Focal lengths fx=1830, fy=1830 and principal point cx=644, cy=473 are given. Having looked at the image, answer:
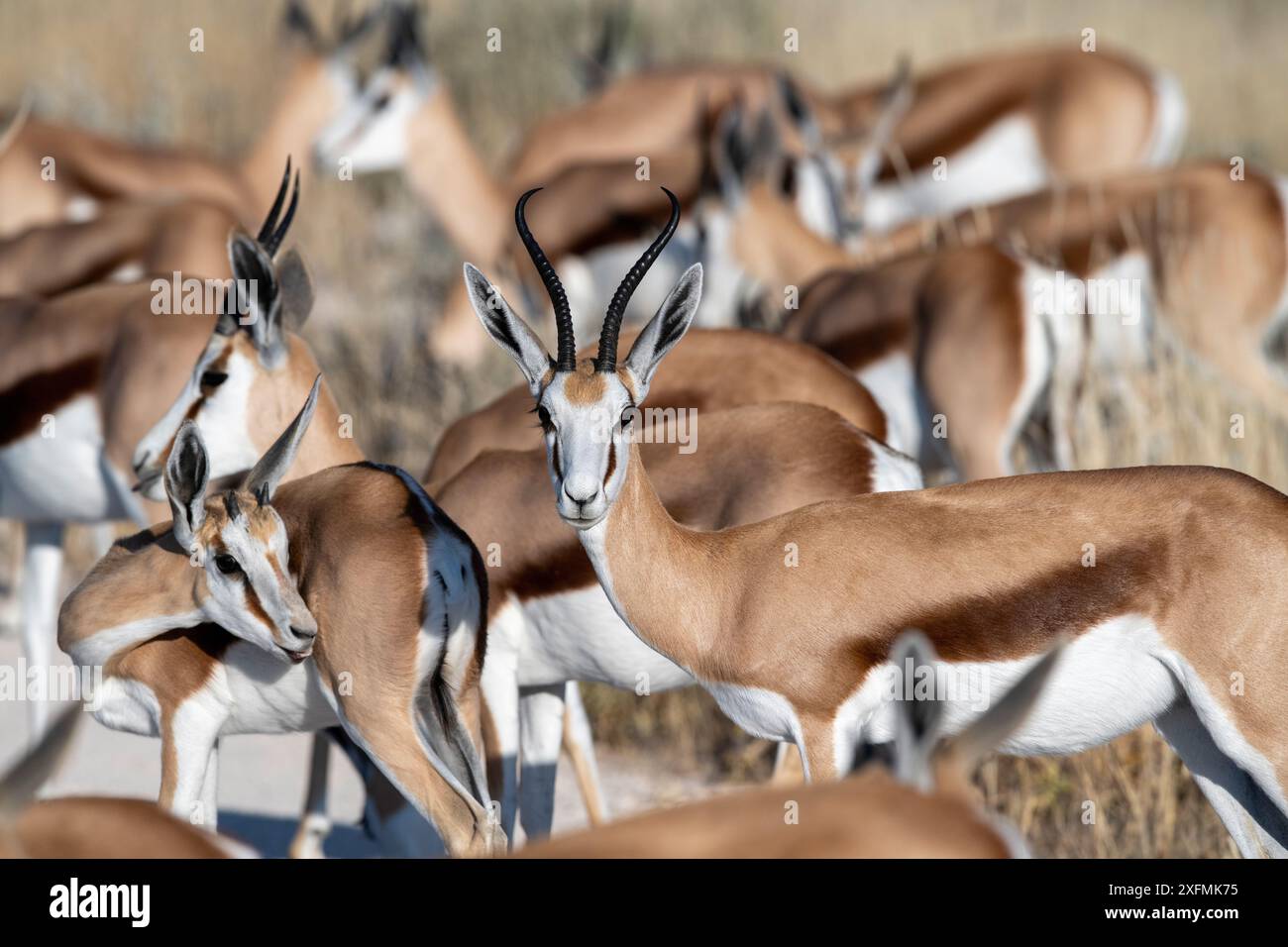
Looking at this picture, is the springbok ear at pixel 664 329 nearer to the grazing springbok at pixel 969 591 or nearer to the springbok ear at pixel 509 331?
the grazing springbok at pixel 969 591

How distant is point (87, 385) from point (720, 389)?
2.14 meters

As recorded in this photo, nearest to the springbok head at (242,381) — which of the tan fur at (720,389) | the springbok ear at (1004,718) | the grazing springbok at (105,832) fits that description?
the tan fur at (720,389)

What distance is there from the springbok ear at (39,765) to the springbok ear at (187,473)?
175 cm

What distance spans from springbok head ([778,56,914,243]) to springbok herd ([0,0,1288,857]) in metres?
2.56

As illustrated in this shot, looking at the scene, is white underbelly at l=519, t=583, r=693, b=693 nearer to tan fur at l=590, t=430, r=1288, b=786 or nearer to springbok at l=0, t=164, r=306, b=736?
tan fur at l=590, t=430, r=1288, b=786

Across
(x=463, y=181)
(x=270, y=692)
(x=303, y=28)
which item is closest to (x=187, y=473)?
(x=270, y=692)

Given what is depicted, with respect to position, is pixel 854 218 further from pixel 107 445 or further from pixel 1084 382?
pixel 107 445

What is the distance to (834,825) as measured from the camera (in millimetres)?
2412

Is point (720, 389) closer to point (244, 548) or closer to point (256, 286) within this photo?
point (256, 286)

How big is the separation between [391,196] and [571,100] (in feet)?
9.05

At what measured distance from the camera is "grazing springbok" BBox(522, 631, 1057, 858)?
2.39 meters

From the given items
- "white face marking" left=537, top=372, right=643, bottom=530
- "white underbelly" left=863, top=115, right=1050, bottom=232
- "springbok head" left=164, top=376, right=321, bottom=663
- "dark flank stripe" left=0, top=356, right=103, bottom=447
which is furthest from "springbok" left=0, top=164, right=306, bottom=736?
"white underbelly" left=863, top=115, right=1050, bottom=232

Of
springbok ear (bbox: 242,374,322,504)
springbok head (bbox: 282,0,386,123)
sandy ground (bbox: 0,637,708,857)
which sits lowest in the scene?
sandy ground (bbox: 0,637,708,857)
